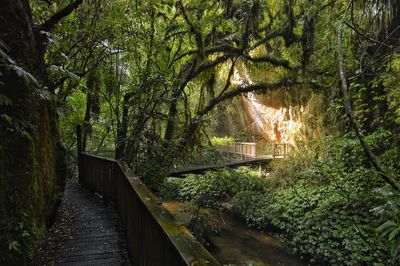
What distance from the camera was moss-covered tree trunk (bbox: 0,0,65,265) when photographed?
2863mm

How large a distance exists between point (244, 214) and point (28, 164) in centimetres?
818

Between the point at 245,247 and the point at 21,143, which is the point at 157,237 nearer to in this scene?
the point at 21,143

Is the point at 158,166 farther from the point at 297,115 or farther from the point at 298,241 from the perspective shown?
the point at 297,115

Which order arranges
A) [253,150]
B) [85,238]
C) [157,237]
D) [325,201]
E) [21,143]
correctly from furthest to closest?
[253,150], [325,201], [85,238], [21,143], [157,237]

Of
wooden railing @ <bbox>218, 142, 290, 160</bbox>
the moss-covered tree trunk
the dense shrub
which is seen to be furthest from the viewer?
wooden railing @ <bbox>218, 142, 290, 160</bbox>

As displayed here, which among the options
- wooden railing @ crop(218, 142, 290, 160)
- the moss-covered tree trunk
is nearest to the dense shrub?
the moss-covered tree trunk

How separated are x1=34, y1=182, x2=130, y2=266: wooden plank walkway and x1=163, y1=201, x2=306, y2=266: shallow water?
1.71 metres

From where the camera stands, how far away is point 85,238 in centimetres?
482

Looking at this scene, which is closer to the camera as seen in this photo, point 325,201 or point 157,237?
point 157,237

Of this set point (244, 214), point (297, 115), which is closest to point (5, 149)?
point (244, 214)

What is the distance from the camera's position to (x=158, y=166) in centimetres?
817

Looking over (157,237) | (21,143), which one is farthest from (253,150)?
(157,237)

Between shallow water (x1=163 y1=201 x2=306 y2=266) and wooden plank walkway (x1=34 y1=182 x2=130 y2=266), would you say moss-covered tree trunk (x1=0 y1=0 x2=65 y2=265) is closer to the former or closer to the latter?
wooden plank walkway (x1=34 y1=182 x2=130 y2=266)

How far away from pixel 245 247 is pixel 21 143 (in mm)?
6631
